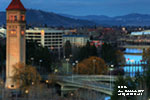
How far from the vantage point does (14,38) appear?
43.0 metres

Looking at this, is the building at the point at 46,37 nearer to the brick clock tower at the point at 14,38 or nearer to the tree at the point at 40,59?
the tree at the point at 40,59

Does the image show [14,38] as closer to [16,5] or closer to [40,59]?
[16,5]

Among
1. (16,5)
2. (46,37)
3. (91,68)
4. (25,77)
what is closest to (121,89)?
(25,77)

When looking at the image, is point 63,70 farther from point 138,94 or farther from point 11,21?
point 138,94

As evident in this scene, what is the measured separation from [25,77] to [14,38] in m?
4.91

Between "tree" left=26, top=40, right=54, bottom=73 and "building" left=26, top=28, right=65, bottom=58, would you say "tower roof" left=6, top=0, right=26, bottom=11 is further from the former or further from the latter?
"building" left=26, top=28, right=65, bottom=58

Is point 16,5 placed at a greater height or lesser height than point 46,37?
greater

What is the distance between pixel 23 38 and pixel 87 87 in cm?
861

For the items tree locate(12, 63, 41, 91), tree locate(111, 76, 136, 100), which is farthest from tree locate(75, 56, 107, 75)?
tree locate(111, 76, 136, 100)

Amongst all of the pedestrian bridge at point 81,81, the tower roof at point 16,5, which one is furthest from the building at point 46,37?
the tower roof at point 16,5

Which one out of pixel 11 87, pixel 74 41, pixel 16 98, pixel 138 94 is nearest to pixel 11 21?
pixel 11 87

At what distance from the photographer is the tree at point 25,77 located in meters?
39.7

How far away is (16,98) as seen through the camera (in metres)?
35.8

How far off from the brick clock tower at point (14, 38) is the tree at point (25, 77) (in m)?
1.86
